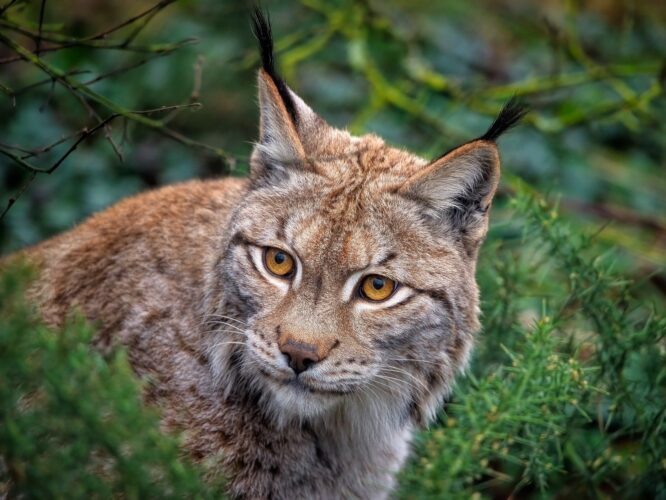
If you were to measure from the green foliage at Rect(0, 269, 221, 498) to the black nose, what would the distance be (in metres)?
0.93

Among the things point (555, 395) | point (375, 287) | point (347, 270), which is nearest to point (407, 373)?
point (375, 287)

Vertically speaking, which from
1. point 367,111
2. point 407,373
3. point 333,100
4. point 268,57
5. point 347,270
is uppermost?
point 333,100

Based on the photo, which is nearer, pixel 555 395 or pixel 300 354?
pixel 300 354

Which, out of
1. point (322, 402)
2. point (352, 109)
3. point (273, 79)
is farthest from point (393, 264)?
→ point (352, 109)

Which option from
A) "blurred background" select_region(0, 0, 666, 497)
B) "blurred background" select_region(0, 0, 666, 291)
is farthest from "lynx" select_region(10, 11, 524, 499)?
"blurred background" select_region(0, 0, 666, 291)

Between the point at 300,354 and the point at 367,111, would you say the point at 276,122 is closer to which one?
the point at 300,354

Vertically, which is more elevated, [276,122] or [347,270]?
[276,122]

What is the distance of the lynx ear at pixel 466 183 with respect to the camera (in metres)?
4.07

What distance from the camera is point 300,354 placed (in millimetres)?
3768

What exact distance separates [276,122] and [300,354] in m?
1.19

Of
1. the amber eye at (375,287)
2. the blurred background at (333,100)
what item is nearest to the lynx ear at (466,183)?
the amber eye at (375,287)

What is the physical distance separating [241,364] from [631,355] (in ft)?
7.69

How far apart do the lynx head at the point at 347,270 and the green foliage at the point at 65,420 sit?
3.42ft

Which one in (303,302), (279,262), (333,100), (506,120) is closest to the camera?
(303,302)
